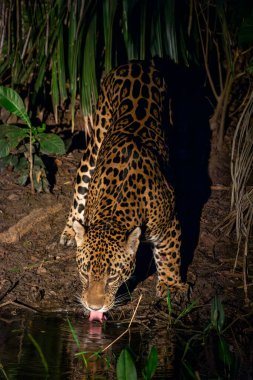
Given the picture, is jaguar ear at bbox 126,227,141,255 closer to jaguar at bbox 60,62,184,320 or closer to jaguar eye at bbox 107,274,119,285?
jaguar at bbox 60,62,184,320

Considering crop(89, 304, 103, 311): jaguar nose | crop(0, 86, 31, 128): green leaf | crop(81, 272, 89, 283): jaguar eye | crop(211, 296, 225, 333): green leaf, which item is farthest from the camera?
crop(0, 86, 31, 128): green leaf

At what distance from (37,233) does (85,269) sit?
6.84 ft

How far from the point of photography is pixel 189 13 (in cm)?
1036

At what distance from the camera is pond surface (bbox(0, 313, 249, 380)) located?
6352mm

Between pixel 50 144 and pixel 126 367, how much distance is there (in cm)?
457

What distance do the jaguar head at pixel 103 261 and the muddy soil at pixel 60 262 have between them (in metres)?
0.44

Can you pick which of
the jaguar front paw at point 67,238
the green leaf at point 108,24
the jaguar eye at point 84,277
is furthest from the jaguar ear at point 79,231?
the green leaf at point 108,24

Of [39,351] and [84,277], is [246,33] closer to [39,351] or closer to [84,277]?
[84,277]

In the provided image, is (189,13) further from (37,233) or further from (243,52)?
(37,233)

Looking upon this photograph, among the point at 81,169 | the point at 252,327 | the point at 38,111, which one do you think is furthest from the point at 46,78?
the point at 252,327

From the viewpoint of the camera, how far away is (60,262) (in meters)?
8.91

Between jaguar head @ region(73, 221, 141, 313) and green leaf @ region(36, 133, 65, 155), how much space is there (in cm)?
220

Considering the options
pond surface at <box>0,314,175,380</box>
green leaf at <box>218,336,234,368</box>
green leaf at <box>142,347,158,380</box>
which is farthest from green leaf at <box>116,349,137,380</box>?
green leaf at <box>218,336,234,368</box>

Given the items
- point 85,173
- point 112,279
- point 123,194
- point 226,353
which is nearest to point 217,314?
point 226,353
